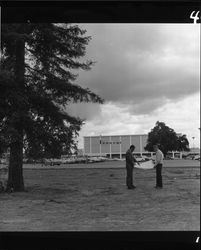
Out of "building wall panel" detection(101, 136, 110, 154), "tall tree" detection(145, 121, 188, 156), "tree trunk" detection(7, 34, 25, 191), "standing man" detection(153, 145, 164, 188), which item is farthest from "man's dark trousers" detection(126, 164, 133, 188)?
"tree trunk" detection(7, 34, 25, 191)

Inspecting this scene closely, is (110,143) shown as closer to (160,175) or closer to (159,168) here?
(159,168)

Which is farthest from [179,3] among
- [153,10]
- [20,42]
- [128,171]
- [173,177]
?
[173,177]

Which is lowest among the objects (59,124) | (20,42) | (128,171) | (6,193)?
(6,193)

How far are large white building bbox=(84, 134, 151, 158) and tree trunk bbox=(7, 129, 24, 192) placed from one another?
131 inches

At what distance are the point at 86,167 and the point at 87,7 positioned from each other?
12.0 feet

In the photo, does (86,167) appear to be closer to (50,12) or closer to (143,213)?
(143,213)

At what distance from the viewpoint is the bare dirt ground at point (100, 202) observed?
6148 mm

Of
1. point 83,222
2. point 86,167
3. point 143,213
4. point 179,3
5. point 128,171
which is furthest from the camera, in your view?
point 128,171

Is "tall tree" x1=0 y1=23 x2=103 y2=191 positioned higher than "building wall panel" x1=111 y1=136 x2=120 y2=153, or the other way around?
"tall tree" x1=0 y1=23 x2=103 y2=191

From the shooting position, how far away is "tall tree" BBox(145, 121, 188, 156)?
248 inches

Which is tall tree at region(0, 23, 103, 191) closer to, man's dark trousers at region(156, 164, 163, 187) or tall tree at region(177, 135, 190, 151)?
man's dark trousers at region(156, 164, 163, 187)

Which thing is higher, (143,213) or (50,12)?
(50,12)

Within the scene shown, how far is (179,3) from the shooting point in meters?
4.88

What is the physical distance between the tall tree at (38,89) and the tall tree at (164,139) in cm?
257
